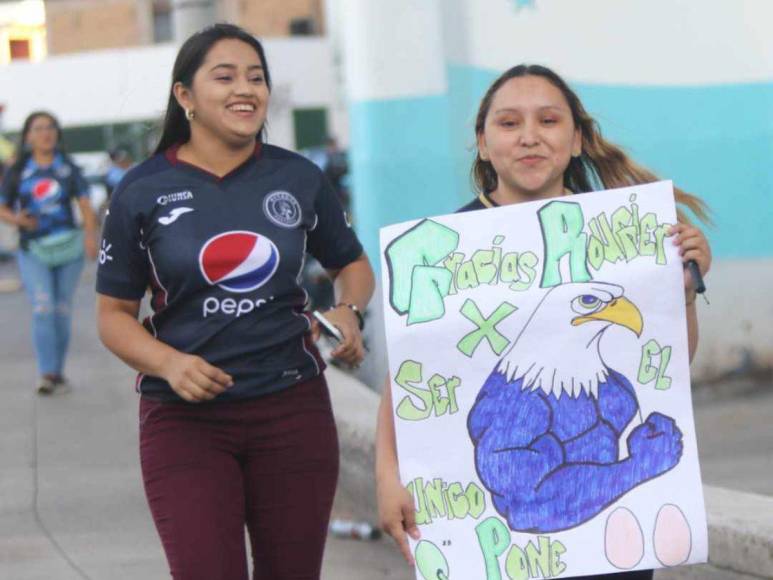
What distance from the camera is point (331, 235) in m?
4.25

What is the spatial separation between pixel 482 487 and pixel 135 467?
5358 mm

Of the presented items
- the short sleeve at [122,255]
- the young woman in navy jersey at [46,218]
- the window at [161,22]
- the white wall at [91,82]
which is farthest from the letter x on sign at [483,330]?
the window at [161,22]

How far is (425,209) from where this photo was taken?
9.34 m

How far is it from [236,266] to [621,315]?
0.96 m

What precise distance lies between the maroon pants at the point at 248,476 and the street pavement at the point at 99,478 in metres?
2.25

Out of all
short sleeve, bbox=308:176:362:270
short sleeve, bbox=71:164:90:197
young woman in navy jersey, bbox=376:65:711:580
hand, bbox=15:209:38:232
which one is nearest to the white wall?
short sleeve, bbox=71:164:90:197

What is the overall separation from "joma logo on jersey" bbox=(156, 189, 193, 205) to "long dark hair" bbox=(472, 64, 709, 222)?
678mm

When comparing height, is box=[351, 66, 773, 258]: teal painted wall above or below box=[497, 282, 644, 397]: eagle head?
above

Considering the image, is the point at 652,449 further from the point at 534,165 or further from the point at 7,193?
the point at 7,193

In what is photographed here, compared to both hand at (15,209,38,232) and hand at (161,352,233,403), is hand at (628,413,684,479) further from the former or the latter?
hand at (15,209,38,232)

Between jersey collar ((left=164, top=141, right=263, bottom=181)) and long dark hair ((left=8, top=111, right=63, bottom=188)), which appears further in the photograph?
long dark hair ((left=8, top=111, right=63, bottom=188))

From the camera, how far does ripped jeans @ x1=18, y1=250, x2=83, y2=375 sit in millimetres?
10492

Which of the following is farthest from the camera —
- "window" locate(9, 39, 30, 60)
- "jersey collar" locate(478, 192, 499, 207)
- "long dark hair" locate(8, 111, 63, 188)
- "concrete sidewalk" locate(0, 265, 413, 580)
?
"window" locate(9, 39, 30, 60)

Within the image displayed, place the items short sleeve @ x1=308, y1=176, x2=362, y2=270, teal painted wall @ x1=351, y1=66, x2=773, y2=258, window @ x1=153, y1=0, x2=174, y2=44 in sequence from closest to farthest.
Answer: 1. short sleeve @ x1=308, y1=176, x2=362, y2=270
2. teal painted wall @ x1=351, y1=66, x2=773, y2=258
3. window @ x1=153, y1=0, x2=174, y2=44
